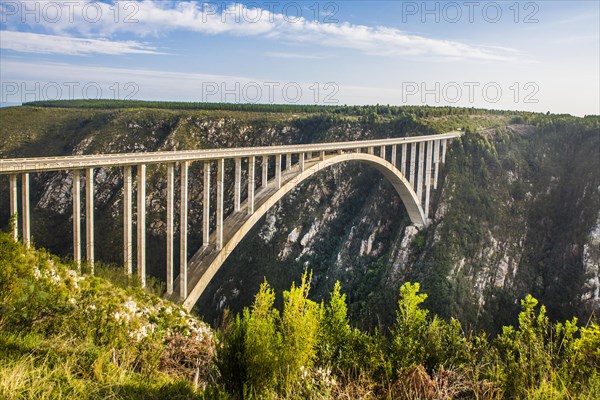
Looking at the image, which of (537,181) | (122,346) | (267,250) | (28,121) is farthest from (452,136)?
(28,121)

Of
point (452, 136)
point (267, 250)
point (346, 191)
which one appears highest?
point (452, 136)

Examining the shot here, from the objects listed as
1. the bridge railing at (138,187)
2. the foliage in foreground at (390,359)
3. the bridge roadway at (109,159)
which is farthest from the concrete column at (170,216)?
the foliage in foreground at (390,359)

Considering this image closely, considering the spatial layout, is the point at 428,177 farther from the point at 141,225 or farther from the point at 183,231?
the point at 141,225

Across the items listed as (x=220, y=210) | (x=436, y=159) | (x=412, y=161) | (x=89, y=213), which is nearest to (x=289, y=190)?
(x=220, y=210)

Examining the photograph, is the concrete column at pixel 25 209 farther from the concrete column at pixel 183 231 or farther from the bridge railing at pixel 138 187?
the concrete column at pixel 183 231

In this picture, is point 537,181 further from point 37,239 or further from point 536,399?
point 37,239

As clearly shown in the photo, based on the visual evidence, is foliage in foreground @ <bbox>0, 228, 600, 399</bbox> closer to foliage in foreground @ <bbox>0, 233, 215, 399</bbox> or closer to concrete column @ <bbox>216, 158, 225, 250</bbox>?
foliage in foreground @ <bbox>0, 233, 215, 399</bbox>

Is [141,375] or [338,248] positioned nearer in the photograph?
[141,375]

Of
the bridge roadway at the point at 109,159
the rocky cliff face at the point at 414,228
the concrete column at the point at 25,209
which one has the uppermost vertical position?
the bridge roadway at the point at 109,159
